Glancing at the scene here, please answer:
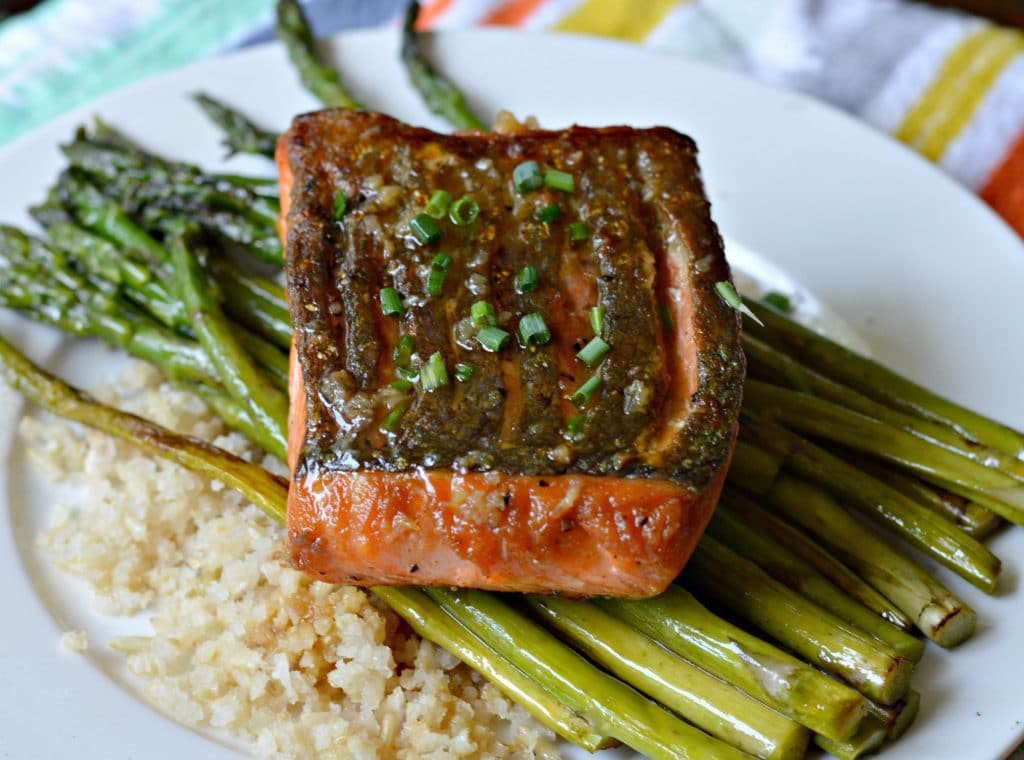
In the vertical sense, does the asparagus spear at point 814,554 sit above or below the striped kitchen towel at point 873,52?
below

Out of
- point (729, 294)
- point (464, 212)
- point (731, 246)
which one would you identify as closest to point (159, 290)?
point (464, 212)

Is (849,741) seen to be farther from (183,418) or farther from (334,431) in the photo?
(183,418)

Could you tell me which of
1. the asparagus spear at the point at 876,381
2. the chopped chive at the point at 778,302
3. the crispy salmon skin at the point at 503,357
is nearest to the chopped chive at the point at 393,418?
the crispy salmon skin at the point at 503,357

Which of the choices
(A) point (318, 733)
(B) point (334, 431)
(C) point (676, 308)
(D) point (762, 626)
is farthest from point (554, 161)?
(A) point (318, 733)

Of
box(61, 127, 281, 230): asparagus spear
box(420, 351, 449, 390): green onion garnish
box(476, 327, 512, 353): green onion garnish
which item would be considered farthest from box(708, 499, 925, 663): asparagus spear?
box(61, 127, 281, 230): asparagus spear

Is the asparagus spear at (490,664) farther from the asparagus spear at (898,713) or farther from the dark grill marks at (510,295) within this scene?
the asparagus spear at (898,713)

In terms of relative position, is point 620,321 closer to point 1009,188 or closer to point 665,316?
point 665,316
